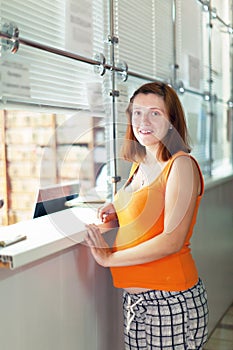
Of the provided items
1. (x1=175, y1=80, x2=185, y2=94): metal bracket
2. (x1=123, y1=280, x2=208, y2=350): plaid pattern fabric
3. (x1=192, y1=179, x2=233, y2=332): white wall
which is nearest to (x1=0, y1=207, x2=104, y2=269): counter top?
(x1=123, y1=280, x2=208, y2=350): plaid pattern fabric

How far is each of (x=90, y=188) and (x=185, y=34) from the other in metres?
1.57

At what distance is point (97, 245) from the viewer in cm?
175

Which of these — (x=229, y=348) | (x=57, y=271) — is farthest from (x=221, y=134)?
(x=57, y=271)

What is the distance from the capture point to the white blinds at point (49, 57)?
1.63 metres

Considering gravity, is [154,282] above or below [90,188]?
below

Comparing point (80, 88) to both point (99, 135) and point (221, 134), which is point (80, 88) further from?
point (221, 134)

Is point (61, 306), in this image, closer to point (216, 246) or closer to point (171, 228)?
point (171, 228)

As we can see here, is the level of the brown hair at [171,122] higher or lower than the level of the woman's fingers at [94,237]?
Answer: higher

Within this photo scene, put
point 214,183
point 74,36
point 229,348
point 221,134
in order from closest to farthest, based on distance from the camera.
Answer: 1. point 74,36
2. point 229,348
3. point 214,183
4. point 221,134

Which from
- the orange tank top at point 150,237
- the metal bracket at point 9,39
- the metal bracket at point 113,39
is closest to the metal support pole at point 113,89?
the metal bracket at point 113,39

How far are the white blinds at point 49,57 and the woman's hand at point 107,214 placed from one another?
397mm

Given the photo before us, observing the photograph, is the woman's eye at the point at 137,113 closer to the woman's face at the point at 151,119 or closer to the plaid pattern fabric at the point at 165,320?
the woman's face at the point at 151,119

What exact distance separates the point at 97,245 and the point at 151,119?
44cm

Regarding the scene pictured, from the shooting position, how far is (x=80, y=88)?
6.70ft
